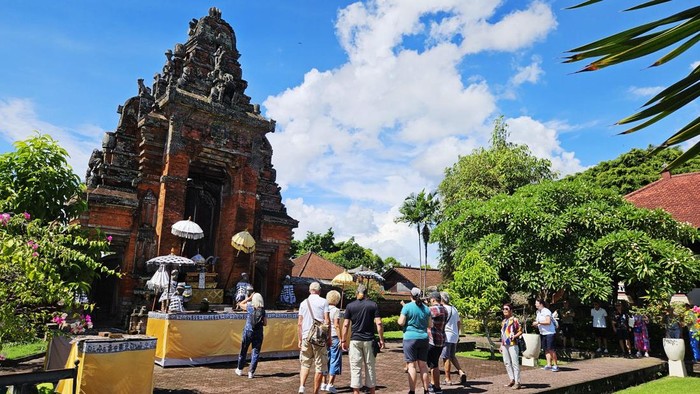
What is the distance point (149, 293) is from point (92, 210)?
337cm

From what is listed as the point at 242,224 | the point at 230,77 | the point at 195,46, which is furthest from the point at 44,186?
the point at 195,46

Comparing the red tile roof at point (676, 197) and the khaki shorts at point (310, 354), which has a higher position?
the red tile roof at point (676, 197)

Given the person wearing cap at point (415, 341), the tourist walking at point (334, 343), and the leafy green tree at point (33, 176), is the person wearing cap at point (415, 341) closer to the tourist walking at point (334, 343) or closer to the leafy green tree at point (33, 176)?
the tourist walking at point (334, 343)

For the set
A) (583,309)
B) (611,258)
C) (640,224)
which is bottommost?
(583,309)

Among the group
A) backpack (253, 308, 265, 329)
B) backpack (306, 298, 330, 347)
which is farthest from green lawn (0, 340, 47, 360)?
backpack (306, 298, 330, 347)

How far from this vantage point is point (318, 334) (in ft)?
23.2

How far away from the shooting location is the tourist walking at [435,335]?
7.23 meters

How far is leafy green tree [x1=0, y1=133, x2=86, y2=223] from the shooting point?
5.95 meters

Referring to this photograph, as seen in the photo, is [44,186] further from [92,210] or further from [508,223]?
[508,223]

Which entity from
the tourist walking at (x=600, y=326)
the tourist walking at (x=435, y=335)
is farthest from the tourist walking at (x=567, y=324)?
the tourist walking at (x=435, y=335)

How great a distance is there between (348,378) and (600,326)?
947cm

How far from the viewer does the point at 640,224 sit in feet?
45.9

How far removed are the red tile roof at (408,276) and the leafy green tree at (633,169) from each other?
1775cm

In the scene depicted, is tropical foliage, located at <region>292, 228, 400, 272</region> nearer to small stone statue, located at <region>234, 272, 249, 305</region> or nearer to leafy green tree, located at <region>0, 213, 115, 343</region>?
small stone statue, located at <region>234, 272, 249, 305</region>
